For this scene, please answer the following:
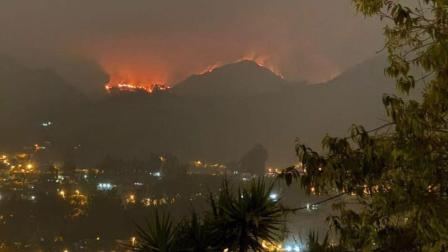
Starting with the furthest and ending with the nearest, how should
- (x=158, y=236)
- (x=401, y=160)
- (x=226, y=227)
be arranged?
(x=226, y=227), (x=158, y=236), (x=401, y=160)

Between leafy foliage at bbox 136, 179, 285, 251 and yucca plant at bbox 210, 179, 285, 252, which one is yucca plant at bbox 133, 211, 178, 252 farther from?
yucca plant at bbox 210, 179, 285, 252

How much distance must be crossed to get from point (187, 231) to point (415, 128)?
13.2 feet

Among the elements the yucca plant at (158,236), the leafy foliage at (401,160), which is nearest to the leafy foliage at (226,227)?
the yucca plant at (158,236)

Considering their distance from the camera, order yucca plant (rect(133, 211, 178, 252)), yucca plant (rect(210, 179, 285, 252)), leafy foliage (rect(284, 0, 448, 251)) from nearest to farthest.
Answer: leafy foliage (rect(284, 0, 448, 251)) < yucca plant (rect(133, 211, 178, 252)) < yucca plant (rect(210, 179, 285, 252))

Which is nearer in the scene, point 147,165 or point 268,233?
point 268,233

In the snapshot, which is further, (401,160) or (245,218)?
(245,218)

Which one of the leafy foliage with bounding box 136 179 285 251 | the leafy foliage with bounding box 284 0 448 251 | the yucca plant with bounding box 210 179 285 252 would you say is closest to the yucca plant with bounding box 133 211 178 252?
the leafy foliage with bounding box 136 179 285 251

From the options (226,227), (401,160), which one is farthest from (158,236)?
(401,160)

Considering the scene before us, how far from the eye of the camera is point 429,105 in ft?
13.4

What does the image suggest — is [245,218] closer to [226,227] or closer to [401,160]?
[226,227]

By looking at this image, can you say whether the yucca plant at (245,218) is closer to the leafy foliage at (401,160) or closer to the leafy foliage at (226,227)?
the leafy foliage at (226,227)

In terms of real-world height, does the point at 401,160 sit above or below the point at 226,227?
above

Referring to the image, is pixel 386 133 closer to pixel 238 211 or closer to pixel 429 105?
pixel 429 105

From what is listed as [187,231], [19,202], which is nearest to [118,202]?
[19,202]
